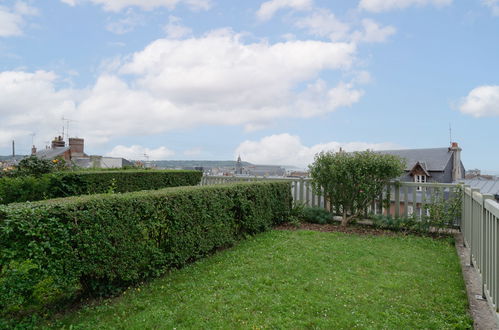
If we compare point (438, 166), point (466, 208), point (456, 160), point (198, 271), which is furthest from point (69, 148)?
point (456, 160)

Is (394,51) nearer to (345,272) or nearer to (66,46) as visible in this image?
(345,272)

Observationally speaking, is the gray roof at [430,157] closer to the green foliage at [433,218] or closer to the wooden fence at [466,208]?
the wooden fence at [466,208]

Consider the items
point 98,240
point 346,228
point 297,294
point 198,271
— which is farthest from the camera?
point 346,228

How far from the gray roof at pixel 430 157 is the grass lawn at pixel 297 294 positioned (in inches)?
512

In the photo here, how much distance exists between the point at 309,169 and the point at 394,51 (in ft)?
13.2

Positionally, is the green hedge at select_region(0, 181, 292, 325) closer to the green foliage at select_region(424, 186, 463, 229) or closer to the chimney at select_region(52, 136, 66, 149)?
A: the green foliage at select_region(424, 186, 463, 229)

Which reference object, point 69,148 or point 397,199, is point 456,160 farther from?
point 69,148

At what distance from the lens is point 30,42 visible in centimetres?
845

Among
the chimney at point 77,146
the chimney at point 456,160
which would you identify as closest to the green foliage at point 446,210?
the chimney at point 456,160

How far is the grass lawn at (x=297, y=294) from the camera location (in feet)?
9.20

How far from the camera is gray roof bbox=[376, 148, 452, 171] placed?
16344 mm

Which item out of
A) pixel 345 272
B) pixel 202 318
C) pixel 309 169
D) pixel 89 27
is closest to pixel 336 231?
pixel 309 169

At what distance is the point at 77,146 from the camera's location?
2169cm

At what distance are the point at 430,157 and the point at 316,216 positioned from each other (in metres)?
12.5
